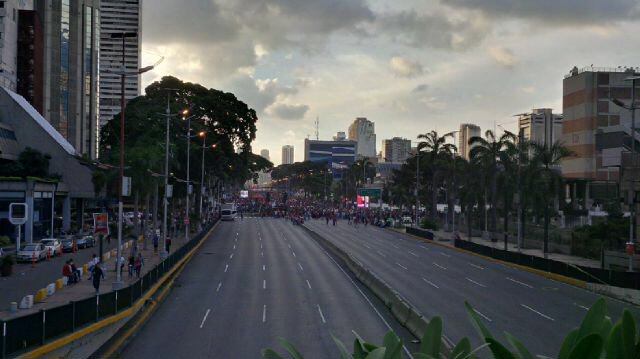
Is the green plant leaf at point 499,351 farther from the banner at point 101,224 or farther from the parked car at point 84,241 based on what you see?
the parked car at point 84,241

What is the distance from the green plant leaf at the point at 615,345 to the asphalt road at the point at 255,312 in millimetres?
15276

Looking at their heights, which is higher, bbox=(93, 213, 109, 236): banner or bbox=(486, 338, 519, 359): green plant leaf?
bbox=(486, 338, 519, 359): green plant leaf

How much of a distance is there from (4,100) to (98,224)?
5033cm

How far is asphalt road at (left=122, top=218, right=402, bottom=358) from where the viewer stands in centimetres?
1981

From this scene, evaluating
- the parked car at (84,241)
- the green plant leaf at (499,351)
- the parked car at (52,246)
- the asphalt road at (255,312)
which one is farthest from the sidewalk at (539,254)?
the green plant leaf at (499,351)

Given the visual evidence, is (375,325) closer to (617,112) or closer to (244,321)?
(244,321)

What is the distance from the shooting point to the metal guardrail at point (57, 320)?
47.4 feet

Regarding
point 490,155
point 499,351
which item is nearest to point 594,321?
point 499,351

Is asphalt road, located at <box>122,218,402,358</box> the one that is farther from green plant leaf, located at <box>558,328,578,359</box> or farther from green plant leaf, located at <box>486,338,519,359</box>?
green plant leaf, located at <box>558,328,578,359</box>

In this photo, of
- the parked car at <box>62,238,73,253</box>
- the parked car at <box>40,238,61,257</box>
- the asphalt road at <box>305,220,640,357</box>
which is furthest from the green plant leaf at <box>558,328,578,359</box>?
the parked car at <box>62,238,73,253</box>

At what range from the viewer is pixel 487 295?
30625 millimetres

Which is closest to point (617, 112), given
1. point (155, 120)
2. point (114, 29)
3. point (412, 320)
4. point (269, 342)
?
point (155, 120)

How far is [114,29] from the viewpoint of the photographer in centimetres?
19950

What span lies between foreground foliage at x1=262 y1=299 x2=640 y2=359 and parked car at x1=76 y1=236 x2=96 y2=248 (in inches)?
2028
